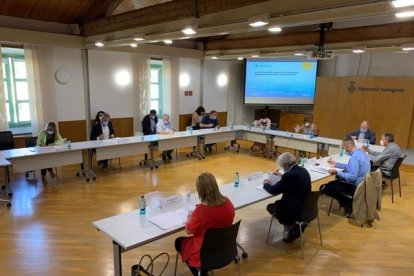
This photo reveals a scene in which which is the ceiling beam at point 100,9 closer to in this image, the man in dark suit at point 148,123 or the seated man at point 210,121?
the man in dark suit at point 148,123

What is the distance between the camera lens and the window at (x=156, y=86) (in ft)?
29.8

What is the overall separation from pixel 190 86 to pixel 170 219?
7267mm

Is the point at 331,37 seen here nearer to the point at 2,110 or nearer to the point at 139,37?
the point at 139,37

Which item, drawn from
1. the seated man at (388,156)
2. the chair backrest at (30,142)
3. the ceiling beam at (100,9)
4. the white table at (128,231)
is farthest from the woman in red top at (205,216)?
the ceiling beam at (100,9)

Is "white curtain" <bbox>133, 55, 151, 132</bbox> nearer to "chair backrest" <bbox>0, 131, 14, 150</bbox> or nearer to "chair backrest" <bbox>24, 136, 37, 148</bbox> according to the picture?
"chair backrest" <bbox>24, 136, 37, 148</bbox>

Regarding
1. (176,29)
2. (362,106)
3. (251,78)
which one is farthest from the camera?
(251,78)

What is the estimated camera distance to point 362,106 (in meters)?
8.01

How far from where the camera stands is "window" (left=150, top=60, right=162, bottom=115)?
9.09 m

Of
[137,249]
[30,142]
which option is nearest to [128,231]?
[137,249]

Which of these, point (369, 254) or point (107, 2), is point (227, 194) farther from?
point (107, 2)

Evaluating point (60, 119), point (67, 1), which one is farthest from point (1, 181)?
point (67, 1)

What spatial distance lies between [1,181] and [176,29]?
4.36 m

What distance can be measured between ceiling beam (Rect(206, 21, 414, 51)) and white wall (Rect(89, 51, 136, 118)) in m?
2.85

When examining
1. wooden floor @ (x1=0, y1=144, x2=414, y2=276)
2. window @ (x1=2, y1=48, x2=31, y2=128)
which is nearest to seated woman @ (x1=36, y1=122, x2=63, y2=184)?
wooden floor @ (x1=0, y1=144, x2=414, y2=276)
